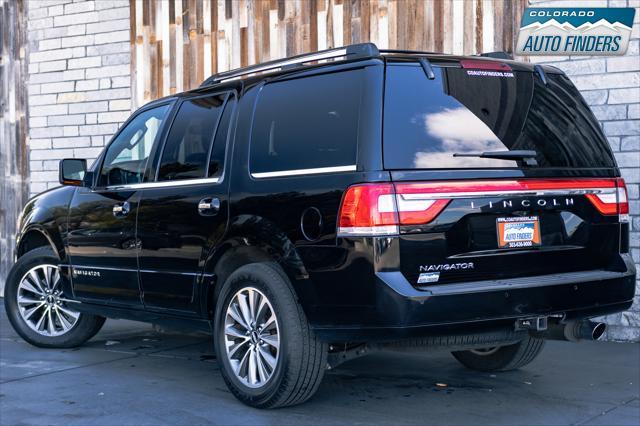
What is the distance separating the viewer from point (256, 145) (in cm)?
599

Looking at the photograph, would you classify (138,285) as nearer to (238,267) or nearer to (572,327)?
(238,267)

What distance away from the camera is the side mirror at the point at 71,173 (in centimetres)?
763

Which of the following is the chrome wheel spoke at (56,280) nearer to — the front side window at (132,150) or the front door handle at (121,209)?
the front side window at (132,150)

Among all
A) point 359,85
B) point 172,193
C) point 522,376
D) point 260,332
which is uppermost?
point 359,85

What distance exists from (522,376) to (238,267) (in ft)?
7.07

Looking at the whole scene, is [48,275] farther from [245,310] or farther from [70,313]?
[245,310]

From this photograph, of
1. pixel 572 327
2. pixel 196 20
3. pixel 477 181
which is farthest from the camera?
pixel 196 20

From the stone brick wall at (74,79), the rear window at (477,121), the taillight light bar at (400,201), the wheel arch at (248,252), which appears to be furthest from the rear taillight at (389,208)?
the stone brick wall at (74,79)

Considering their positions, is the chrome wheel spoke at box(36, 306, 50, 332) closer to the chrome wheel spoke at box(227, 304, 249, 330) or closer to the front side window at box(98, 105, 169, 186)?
the front side window at box(98, 105, 169, 186)

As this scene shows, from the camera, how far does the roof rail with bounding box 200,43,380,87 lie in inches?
215

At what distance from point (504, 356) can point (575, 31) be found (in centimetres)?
321

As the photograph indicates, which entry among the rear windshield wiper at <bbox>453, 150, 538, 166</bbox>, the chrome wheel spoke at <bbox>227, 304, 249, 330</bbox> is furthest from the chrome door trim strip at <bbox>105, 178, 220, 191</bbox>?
the rear windshield wiper at <bbox>453, 150, 538, 166</bbox>

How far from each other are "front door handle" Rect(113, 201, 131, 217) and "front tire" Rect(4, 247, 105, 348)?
1.18 m

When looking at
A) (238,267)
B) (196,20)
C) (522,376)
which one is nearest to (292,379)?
(238,267)
